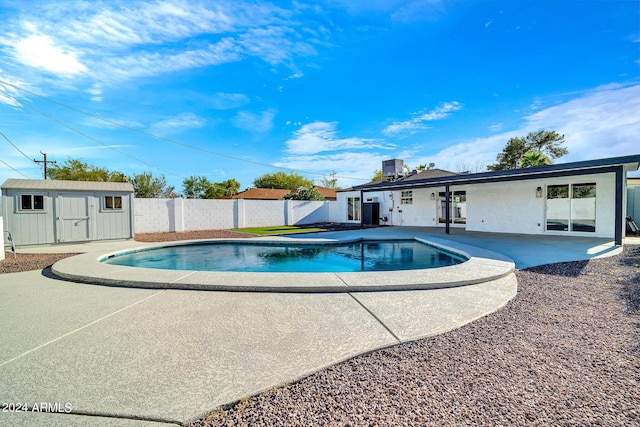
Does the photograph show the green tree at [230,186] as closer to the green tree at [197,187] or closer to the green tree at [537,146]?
the green tree at [197,187]

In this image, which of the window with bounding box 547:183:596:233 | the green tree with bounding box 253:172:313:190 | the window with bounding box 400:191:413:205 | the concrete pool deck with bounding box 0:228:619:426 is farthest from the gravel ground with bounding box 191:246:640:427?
the green tree with bounding box 253:172:313:190

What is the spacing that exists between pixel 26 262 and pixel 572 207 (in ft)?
60.9

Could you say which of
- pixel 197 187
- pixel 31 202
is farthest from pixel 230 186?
pixel 31 202

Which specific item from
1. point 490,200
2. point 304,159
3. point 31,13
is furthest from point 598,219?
point 304,159

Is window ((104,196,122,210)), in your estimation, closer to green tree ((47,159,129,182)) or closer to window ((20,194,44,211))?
window ((20,194,44,211))

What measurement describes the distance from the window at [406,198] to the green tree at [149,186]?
78.8 ft

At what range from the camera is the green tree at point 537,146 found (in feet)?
91.5

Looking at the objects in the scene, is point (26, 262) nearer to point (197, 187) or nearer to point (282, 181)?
point (197, 187)

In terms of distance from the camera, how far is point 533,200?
12516 mm

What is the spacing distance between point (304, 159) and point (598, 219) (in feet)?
98.4

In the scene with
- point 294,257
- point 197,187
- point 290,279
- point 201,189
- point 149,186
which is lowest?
point 294,257

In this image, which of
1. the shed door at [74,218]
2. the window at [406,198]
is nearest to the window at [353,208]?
the window at [406,198]

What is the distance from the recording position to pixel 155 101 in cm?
1719

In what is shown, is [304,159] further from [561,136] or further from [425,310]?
[425,310]
